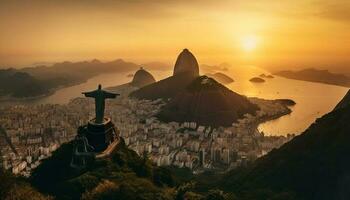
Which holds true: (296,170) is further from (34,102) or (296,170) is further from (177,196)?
(34,102)

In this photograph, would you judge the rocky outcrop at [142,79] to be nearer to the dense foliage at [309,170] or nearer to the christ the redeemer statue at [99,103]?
the dense foliage at [309,170]

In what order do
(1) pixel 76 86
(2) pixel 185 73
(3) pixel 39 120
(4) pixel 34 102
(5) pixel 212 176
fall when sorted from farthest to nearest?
(1) pixel 76 86 < (4) pixel 34 102 < (2) pixel 185 73 < (3) pixel 39 120 < (5) pixel 212 176

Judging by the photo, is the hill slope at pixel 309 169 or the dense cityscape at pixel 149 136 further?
the dense cityscape at pixel 149 136

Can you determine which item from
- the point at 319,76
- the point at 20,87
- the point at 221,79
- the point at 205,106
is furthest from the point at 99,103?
the point at 319,76

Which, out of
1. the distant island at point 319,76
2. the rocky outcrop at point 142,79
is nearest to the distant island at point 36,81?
the rocky outcrop at point 142,79

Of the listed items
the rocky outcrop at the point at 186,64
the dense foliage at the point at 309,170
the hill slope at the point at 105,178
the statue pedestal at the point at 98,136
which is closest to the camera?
the hill slope at the point at 105,178

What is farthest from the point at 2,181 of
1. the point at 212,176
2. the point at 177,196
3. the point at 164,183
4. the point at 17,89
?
the point at 17,89

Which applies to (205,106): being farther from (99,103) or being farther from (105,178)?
(105,178)

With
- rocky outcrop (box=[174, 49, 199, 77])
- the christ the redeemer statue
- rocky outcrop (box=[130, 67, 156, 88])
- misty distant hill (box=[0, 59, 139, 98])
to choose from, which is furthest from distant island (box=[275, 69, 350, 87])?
the christ the redeemer statue
